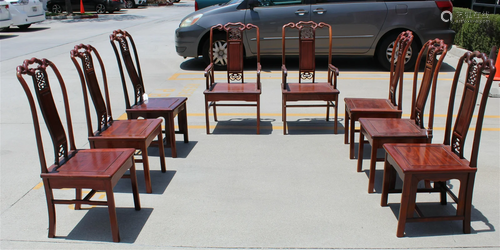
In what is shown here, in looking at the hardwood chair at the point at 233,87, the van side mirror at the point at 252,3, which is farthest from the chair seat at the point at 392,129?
the van side mirror at the point at 252,3

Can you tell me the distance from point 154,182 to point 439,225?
8.45 feet

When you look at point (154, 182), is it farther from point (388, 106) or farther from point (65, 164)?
point (388, 106)

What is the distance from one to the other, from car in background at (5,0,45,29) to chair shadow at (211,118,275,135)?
1325 cm

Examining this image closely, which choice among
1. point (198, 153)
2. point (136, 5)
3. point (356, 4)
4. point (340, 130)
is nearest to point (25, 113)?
point (198, 153)

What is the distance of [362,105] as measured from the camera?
5.14 m

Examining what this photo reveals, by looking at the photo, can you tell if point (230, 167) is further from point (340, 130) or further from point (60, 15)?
point (60, 15)

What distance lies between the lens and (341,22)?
9156mm

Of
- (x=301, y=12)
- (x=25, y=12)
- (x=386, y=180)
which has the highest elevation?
(x=301, y=12)

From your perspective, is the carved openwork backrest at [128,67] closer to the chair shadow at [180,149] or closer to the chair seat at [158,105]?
the chair seat at [158,105]

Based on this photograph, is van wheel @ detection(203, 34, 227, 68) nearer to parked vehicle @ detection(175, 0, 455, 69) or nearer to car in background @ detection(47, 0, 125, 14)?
parked vehicle @ detection(175, 0, 455, 69)

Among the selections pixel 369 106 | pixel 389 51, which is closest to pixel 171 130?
pixel 369 106

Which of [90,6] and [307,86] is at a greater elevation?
[90,6]

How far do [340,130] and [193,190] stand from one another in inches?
98.5

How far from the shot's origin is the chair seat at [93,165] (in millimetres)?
3276
